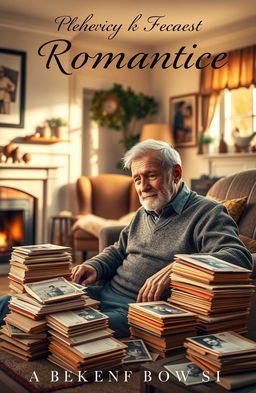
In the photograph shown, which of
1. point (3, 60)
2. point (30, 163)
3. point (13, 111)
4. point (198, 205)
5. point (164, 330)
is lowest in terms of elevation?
point (164, 330)

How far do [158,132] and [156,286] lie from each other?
455cm

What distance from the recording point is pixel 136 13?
541 cm

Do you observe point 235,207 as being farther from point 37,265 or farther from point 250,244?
point 37,265

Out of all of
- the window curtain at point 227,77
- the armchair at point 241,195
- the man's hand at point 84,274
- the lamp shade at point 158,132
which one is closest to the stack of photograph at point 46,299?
the man's hand at point 84,274

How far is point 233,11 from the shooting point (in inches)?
211

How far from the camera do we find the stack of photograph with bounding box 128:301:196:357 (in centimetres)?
166

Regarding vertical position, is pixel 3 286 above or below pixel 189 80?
below

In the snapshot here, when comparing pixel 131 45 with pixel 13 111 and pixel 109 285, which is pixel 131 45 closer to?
pixel 13 111

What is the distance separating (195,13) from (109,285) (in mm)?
3939

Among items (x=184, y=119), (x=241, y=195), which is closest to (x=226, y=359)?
(x=241, y=195)

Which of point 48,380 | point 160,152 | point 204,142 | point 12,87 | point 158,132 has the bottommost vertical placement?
point 48,380

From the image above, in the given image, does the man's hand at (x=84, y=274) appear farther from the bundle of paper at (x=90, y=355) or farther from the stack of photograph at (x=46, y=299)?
the bundle of paper at (x=90, y=355)

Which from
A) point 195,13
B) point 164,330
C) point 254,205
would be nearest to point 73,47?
point 195,13

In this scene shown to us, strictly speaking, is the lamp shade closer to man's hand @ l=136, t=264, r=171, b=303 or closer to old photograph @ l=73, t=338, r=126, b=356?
man's hand @ l=136, t=264, r=171, b=303
